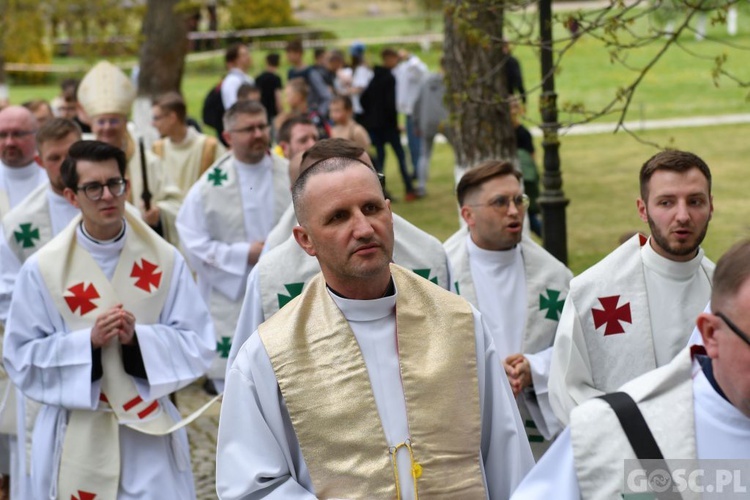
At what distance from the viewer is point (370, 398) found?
3.59m

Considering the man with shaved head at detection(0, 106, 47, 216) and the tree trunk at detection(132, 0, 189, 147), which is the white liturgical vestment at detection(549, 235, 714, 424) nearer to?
→ the man with shaved head at detection(0, 106, 47, 216)

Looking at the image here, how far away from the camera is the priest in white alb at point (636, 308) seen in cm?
483

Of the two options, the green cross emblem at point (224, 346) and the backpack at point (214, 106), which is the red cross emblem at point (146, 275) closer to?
the green cross emblem at point (224, 346)

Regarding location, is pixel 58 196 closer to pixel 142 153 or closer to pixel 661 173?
pixel 142 153

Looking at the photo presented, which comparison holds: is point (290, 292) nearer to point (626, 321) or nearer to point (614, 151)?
point (626, 321)

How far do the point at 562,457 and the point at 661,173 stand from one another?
216 centimetres

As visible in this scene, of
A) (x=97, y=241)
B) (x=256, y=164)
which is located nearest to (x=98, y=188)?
(x=97, y=241)

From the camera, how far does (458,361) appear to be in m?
3.65

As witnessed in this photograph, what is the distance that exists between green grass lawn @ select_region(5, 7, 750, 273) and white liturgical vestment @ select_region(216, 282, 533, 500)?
91 centimetres

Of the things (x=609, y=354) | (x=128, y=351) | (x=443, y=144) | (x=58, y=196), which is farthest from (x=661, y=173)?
(x=443, y=144)

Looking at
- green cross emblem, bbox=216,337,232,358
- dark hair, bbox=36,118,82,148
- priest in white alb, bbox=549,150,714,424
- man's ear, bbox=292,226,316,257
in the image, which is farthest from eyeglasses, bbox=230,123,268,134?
man's ear, bbox=292,226,316,257

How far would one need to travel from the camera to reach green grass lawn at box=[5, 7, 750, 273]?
48.3 feet

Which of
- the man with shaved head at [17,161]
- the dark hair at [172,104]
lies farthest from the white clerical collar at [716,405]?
the dark hair at [172,104]

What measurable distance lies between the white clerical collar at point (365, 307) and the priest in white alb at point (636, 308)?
137 cm
